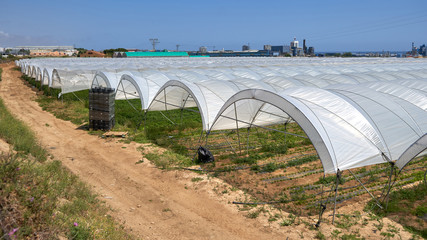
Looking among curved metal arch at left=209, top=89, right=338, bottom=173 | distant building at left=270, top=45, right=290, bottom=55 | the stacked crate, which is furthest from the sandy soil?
distant building at left=270, top=45, right=290, bottom=55

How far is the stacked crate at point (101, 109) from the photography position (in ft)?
57.5

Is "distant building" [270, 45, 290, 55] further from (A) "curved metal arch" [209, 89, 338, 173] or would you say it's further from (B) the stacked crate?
(A) "curved metal arch" [209, 89, 338, 173]

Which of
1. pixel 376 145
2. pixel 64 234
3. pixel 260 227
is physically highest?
pixel 376 145

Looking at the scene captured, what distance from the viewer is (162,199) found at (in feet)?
32.1

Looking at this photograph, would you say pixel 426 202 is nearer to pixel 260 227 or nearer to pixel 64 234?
pixel 260 227

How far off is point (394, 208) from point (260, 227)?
12.0 ft

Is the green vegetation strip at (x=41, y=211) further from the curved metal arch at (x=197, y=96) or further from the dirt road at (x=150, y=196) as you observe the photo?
the curved metal arch at (x=197, y=96)

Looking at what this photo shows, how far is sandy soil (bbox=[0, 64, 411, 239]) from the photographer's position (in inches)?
316

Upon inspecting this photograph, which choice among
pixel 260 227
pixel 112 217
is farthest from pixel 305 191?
pixel 112 217

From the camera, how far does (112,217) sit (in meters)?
8.38

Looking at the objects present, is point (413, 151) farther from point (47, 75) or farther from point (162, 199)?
point (47, 75)

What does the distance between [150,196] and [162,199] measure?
402mm

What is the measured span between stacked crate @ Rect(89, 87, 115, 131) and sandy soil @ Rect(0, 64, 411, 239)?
7.67ft

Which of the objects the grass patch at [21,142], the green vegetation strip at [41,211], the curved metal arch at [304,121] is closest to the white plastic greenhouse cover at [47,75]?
the grass patch at [21,142]
